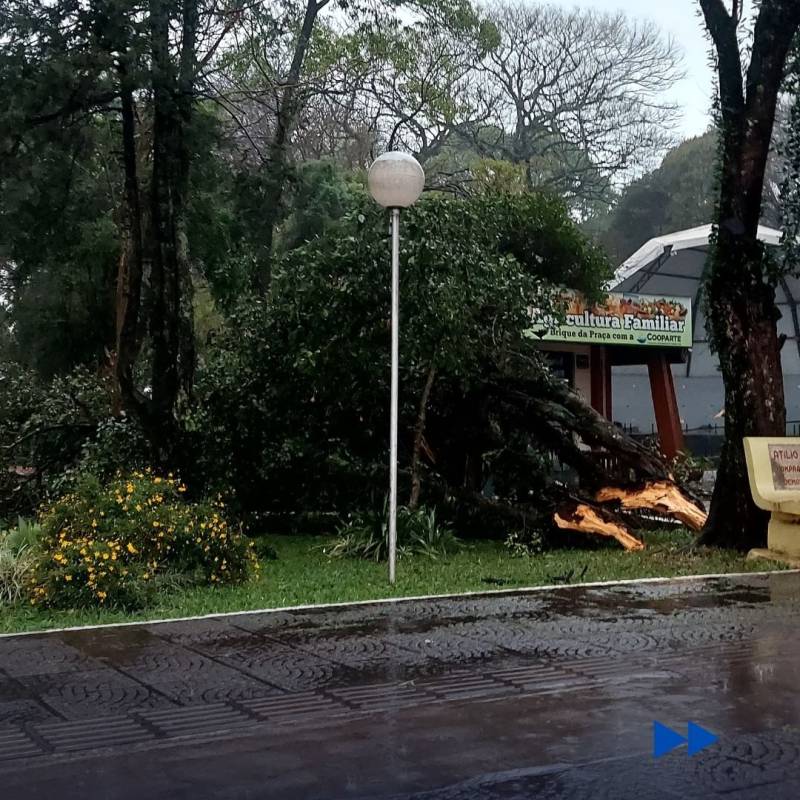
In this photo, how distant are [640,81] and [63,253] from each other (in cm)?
2776

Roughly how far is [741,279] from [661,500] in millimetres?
3076

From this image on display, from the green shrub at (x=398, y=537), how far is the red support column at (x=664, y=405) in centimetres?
1208

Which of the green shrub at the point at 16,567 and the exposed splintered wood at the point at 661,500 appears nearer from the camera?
the green shrub at the point at 16,567

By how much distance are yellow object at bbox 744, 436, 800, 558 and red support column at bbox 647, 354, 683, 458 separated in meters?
12.1

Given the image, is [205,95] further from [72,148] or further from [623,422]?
[623,422]

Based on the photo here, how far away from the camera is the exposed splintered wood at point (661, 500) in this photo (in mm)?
13914

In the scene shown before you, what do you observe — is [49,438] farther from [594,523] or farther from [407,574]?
[594,523]

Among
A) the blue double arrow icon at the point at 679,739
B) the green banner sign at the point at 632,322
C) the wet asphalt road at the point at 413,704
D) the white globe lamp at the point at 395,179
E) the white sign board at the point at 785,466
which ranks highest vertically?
the white globe lamp at the point at 395,179

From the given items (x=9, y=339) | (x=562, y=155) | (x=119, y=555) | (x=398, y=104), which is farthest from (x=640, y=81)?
(x=119, y=555)

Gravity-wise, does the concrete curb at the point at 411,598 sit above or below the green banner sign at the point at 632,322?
below

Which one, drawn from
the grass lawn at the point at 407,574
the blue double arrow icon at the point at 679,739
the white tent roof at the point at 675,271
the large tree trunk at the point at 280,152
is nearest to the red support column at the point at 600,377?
the white tent roof at the point at 675,271

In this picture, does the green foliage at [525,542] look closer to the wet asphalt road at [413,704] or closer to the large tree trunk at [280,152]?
the wet asphalt road at [413,704]

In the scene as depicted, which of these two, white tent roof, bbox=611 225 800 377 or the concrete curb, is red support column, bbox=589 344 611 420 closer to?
white tent roof, bbox=611 225 800 377

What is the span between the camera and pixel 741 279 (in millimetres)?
12438
